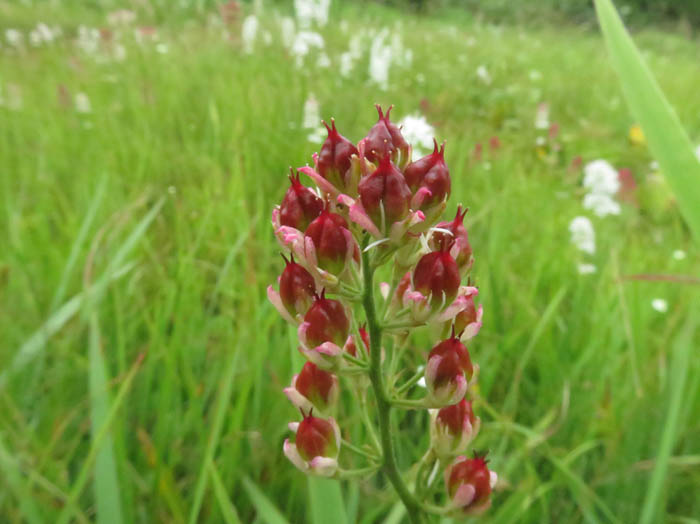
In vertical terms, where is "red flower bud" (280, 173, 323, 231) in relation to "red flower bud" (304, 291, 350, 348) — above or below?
above

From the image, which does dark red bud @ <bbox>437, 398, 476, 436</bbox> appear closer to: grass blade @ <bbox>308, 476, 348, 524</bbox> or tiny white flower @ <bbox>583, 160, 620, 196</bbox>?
grass blade @ <bbox>308, 476, 348, 524</bbox>

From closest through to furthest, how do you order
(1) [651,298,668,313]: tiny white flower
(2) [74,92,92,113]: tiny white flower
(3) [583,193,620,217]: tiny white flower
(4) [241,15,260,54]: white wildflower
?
(1) [651,298,668,313]: tiny white flower
(3) [583,193,620,217]: tiny white flower
(2) [74,92,92,113]: tiny white flower
(4) [241,15,260,54]: white wildflower

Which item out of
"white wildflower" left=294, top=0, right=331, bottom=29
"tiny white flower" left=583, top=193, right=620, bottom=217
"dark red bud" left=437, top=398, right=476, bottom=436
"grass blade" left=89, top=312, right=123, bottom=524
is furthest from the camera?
"white wildflower" left=294, top=0, right=331, bottom=29

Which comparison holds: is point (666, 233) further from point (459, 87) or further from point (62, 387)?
point (62, 387)

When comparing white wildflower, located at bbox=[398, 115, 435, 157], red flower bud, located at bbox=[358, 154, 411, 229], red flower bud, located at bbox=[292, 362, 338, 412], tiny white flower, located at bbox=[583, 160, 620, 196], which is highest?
red flower bud, located at bbox=[358, 154, 411, 229]

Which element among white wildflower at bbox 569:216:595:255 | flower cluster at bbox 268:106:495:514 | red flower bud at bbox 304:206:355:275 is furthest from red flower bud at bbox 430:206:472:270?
white wildflower at bbox 569:216:595:255

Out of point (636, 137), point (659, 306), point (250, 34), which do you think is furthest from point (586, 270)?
point (250, 34)

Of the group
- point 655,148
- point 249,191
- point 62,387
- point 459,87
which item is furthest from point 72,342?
point 459,87

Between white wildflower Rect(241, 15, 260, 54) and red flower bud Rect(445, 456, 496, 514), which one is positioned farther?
white wildflower Rect(241, 15, 260, 54)
